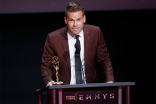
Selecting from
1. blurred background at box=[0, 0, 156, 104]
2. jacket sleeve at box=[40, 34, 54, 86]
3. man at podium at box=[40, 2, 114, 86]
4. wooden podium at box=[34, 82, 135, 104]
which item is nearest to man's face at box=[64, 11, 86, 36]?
man at podium at box=[40, 2, 114, 86]

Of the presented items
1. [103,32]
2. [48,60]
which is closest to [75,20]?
[48,60]

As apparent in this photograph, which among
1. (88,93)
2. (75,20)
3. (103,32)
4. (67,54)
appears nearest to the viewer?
(88,93)

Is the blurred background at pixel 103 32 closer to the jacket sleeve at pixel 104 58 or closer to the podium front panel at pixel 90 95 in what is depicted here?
the jacket sleeve at pixel 104 58

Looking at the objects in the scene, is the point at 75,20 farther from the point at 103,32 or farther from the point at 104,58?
the point at 103,32

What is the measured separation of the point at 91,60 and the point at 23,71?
8.75 feet

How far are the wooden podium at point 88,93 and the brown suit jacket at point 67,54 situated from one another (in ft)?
1.92

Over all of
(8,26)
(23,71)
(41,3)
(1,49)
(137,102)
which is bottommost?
(137,102)

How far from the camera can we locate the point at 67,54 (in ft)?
9.61

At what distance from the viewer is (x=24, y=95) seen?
545cm

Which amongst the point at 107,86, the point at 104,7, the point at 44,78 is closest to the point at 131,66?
the point at 104,7

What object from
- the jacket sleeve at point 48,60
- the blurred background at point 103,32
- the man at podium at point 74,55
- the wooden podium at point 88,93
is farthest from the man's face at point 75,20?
the blurred background at point 103,32

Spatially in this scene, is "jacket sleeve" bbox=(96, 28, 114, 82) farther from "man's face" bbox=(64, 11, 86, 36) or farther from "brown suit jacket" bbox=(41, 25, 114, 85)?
"man's face" bbox=(64, 11, 86, 36)

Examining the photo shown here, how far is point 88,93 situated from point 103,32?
9.82 feet

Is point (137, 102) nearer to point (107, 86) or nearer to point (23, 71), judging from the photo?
point (23, 71)
